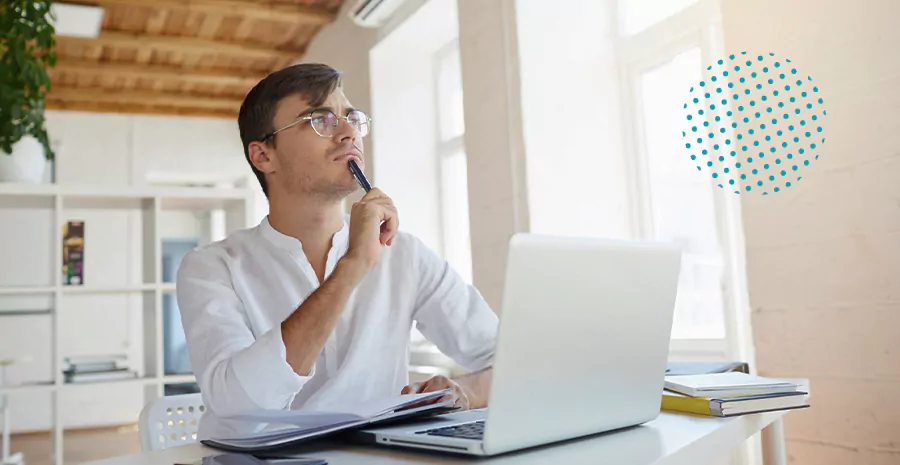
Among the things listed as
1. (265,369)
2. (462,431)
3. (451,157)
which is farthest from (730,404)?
(451,157)

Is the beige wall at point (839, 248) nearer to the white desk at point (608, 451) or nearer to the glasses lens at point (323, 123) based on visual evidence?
the white desk at point (608, 451)

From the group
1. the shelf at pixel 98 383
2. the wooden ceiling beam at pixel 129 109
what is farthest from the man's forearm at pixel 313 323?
the wooden ceiling beam at pixel 129 109

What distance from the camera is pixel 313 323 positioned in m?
1.19

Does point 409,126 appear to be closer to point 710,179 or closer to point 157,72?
point 710,179

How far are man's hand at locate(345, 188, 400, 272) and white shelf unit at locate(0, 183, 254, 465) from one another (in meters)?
2.60

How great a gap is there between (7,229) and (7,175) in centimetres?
362

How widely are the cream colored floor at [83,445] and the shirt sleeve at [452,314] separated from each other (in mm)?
3732

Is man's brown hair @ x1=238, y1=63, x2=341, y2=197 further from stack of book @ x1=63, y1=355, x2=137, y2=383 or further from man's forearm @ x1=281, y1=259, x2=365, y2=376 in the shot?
stack of book @ x1=63, y1=355, x2=137, y2=383

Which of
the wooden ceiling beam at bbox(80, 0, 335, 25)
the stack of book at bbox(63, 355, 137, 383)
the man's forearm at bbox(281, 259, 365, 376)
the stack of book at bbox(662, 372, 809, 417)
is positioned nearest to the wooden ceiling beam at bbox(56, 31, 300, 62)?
the wooden ceiling beam at bbox(80, 0, 335, 25)

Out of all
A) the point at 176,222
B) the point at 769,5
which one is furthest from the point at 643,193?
the point at 176,222

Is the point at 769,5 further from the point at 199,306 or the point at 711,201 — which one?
the point at 199,306

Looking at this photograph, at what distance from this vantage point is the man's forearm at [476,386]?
131cm

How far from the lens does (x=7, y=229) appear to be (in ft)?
21.5

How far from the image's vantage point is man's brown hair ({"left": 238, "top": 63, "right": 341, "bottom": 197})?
159 centimetres
